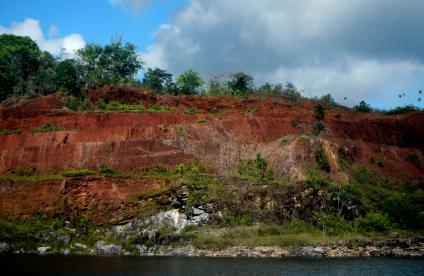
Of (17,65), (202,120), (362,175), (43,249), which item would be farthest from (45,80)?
(362,175)

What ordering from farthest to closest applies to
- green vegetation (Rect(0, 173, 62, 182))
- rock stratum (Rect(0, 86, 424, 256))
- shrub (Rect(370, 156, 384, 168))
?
shrub (Rect(370, 156, 384, 168)) → green vegetation (Rect(0, 173, 62, 182)) → rock stratum (Rect(0, 86, 424, 256))

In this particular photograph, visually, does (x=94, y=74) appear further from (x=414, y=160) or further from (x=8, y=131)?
(x=414, y=160)

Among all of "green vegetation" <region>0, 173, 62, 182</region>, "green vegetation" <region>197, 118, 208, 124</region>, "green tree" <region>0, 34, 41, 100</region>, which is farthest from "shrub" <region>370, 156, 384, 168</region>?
"green tree" <region>0, 34, 41, 100</region>

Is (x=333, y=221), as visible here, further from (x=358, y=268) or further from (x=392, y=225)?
(x=358, y=268)

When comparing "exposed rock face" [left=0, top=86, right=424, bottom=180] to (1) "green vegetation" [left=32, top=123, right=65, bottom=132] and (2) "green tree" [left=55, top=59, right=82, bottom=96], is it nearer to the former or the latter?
(1) "green vegetation" [left=32, top=123, right=65, bottom=132]

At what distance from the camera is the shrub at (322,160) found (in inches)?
2267

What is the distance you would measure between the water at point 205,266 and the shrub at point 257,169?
1450 centimetres

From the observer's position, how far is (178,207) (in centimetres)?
5134

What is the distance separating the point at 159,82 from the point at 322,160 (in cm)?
3124

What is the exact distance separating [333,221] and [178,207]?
13.9 m

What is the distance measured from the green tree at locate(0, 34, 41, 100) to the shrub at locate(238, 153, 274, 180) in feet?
110

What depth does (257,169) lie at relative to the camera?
57.5 meters

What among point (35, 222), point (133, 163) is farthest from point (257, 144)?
point (35, 222)

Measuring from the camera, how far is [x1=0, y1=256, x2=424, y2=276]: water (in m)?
35.0
